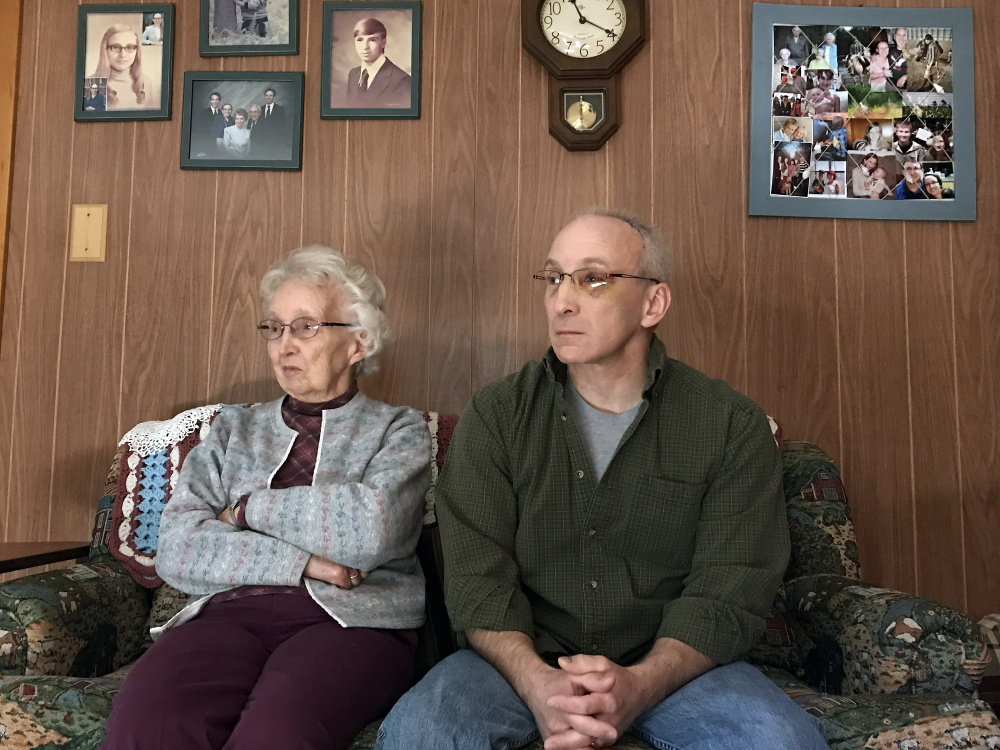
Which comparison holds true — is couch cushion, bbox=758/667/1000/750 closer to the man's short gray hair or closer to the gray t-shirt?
the gray t-shirt

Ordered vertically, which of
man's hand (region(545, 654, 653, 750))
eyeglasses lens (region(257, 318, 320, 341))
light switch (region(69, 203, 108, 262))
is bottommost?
man's hand (region(545, 654, 653, 750))

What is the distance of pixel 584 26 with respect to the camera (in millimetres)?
2312

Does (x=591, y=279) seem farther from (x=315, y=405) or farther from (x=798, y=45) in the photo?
(x=798, y=45)

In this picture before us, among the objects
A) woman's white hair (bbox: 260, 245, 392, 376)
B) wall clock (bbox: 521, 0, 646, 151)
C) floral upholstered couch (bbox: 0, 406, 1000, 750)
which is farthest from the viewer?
wall clock (bbox: 521, 0, 646, 151)

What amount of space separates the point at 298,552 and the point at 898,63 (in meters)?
2.04

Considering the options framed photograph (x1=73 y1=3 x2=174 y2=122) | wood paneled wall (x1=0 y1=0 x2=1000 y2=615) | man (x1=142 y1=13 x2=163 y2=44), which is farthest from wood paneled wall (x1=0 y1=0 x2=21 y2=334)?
man (x1=142 y1=13 x2=163 y2=44)

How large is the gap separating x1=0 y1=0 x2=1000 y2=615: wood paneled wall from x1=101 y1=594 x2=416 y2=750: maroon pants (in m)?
0.91

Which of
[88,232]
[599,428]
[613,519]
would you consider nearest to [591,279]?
[599,428]

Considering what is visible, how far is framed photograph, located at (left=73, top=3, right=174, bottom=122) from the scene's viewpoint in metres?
2.39

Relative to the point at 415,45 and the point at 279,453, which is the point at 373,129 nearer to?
the point at 415,45

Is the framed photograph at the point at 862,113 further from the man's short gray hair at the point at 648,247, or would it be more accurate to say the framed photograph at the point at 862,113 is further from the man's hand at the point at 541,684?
the man's hand at the point at 541,684

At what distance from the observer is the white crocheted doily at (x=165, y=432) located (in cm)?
196

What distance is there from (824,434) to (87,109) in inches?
88.2

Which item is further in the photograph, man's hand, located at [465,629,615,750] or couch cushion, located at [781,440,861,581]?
couch cushion, located at [781,440,861,581]
